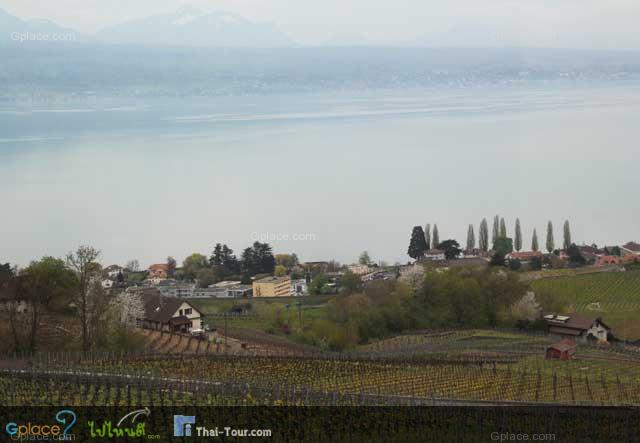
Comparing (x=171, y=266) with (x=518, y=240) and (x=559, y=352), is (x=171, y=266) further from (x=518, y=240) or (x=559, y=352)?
(x=559, y=352)

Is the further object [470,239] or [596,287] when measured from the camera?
[470,239]

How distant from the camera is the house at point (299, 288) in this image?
1980 centimetres

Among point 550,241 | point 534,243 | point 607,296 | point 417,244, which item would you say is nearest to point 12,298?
point 607,296

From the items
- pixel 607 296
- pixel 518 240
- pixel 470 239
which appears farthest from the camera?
pixel 518 240

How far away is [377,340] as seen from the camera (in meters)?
14.0

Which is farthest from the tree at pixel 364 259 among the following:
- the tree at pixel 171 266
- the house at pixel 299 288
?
the tree at pixel 171 266

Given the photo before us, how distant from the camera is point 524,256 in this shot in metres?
23.9

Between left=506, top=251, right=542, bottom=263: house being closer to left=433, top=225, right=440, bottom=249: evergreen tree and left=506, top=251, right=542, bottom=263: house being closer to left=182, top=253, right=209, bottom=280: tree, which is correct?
left=433, top=225, right=440, bottom=249: evergreen tree

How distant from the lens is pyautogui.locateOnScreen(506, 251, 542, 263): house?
23.3m

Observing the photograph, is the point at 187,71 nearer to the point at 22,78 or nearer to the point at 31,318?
the point at 22,78

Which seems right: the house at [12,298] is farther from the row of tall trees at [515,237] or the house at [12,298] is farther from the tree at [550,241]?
the tree at [550,241]

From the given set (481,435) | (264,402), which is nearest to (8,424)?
(264,402)

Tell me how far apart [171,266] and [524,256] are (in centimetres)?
831

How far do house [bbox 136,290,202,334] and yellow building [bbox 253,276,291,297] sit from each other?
6.05 m
